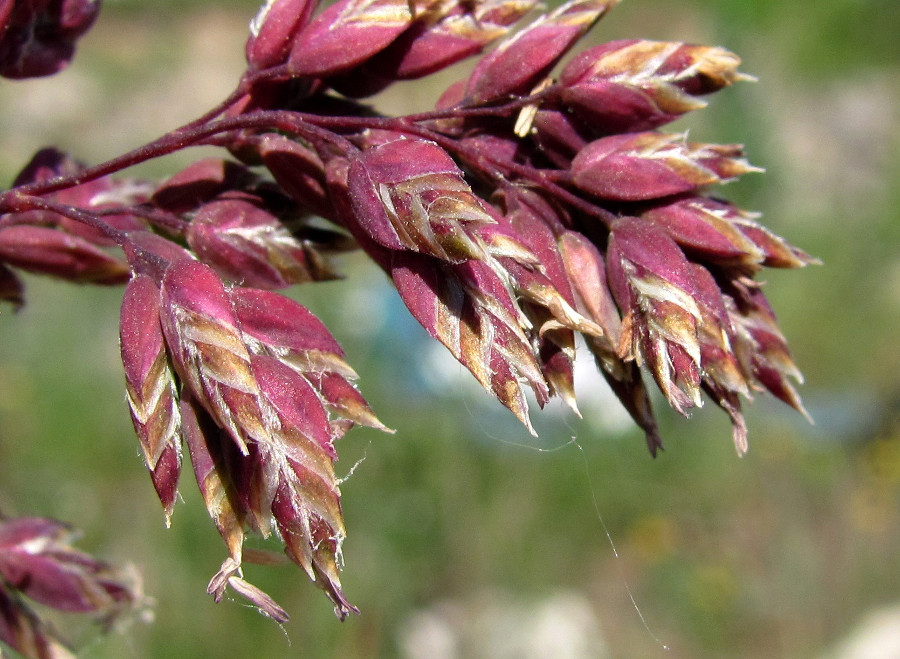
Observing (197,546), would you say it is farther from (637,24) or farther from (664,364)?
(637,24)

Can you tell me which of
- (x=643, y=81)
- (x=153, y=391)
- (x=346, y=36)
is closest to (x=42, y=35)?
(x=346, y=36)

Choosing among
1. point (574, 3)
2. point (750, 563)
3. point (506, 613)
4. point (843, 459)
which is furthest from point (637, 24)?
point (574, 3)

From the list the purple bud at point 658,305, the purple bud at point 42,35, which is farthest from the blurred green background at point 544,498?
the purple bud at point 658,305

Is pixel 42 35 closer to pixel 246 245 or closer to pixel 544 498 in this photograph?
pixel 246 245

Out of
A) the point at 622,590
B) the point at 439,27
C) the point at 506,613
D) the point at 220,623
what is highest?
the point at 439,27

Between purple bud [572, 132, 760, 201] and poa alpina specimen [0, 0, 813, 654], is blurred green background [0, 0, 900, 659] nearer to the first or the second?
poa alpina specimen [0, 0, 813, 654]

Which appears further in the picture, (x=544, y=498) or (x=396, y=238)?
(x=544, y=498)
